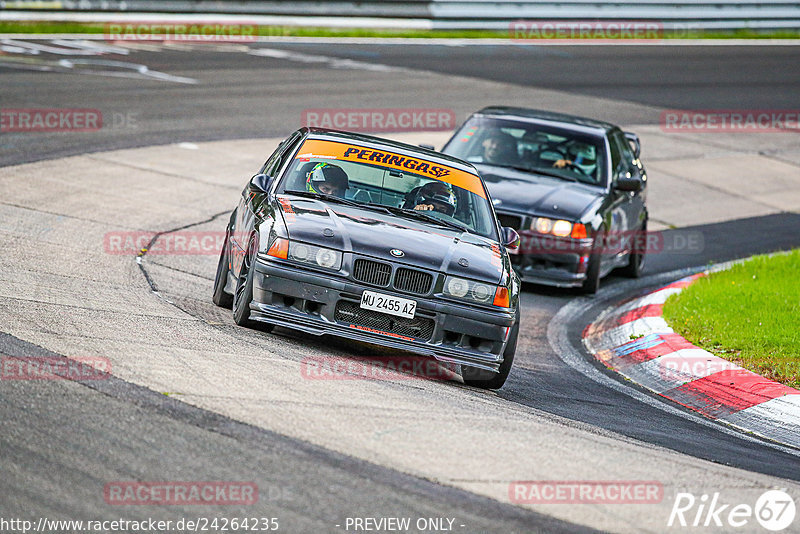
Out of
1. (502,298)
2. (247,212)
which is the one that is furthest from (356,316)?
(247,212)

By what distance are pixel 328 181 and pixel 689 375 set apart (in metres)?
3.21

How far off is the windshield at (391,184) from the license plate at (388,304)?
3.47 ft

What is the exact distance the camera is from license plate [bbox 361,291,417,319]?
7.58 metres

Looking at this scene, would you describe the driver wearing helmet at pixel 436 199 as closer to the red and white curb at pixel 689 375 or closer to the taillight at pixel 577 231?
→ the red and white curb at pixel 689 375

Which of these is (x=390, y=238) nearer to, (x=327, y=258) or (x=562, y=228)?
(x=327, y=258)

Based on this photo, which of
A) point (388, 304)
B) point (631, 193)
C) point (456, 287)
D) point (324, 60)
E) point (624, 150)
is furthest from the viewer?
point (324, 60)

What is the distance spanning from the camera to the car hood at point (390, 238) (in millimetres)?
7711

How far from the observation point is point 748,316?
10.5 m

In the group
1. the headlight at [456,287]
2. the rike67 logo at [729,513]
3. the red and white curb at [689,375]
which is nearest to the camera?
the rike67 logo at [729,513]

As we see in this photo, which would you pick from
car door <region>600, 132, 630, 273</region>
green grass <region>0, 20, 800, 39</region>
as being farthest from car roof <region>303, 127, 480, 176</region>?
green grass <region>0, 20, 800, 39</region>

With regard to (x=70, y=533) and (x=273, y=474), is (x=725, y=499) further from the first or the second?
(x=70, y=533)

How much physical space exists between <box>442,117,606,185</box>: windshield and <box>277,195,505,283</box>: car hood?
4.56m

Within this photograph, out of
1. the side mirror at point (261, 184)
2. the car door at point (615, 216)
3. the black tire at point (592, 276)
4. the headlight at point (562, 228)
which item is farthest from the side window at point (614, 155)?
the side mirror at point (261, 184)

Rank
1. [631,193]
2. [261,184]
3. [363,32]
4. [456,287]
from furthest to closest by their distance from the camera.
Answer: [363,32] < [631,193] < [261,184] < [456,287]
